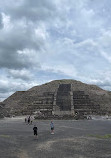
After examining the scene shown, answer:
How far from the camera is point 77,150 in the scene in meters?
15.5

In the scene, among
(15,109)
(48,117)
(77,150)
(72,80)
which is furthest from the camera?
(72,80)

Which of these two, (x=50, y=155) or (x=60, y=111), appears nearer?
(x=50, y=155)

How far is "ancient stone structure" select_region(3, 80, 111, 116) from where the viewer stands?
62312mm

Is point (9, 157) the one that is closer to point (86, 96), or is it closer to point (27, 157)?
point (27, 157)

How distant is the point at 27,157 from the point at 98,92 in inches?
2583

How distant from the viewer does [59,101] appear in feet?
222

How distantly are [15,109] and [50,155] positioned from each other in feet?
181

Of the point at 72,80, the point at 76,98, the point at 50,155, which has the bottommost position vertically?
the point at 50,155

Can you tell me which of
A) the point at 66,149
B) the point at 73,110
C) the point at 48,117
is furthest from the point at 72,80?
the point at 66,149

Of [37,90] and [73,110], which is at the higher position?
[37,90]

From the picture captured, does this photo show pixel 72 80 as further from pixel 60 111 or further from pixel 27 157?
pixel 27 157

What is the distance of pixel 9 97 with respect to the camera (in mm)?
82438

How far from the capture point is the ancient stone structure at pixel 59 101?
Answer: 6231cm

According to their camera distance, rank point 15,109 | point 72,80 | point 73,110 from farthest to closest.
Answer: point 72,80 → point 15,109 → point 73,110
